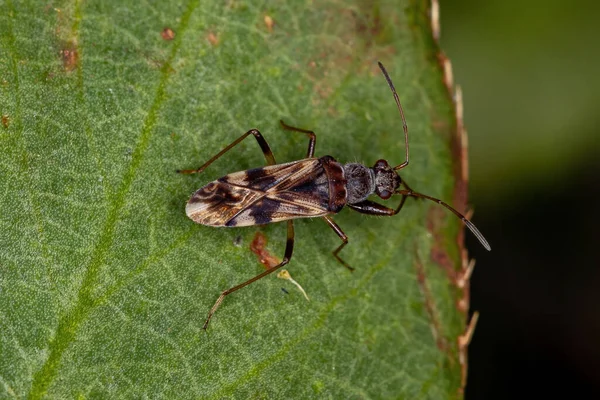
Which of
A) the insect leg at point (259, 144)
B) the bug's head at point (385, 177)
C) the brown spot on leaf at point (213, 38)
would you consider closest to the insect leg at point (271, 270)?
the insect leg at point (259, 144)

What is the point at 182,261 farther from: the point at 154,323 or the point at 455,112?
the point at 455,112

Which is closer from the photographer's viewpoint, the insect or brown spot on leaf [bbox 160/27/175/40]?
brown spot on leaf [bbox 160/27/175/40]

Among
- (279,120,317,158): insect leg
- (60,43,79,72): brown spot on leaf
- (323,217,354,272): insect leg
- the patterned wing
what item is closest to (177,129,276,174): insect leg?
the patterned wing

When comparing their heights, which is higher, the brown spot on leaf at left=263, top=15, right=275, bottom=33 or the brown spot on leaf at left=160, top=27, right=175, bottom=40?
the brown spot on leaf at left=263, top=15, right=275, bottom=33

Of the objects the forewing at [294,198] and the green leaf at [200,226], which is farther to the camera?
the forewing at [294,198]

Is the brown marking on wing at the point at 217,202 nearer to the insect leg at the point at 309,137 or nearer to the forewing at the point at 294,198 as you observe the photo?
the forewing at the point at 294,198

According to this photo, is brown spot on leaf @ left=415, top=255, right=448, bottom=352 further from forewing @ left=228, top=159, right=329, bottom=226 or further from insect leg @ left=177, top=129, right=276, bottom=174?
insect leg @ left=177, top=129, right=276, bottom=174

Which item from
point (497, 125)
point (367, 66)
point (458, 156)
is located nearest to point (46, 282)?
point (367, 66)

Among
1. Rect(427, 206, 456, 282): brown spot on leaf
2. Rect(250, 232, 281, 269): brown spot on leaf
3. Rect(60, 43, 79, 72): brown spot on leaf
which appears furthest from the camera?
Rect(427, 206, 456, 282): brown spot on leaf
